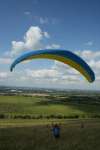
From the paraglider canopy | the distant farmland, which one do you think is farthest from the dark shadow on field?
the paraglider canopy

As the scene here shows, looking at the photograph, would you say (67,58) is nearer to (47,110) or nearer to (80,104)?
(47,110)

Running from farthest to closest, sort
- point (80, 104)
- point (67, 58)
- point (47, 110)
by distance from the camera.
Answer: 1. point (80, 104)
2. point (47, 110)
3. point (67, 58)

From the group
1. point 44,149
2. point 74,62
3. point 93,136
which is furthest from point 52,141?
point 74,62

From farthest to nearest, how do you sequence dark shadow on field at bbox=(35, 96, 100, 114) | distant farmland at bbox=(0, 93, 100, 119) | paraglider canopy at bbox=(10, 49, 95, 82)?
dark shadow on field at bbox=(35, 96, 100, 114) → distant farmland at bbox=(0, 93, 100, 119) → paraglider canopy at bbox=(10, 49, 95, 82)

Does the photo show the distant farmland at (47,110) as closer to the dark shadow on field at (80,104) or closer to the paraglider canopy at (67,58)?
the dark shadow on field at (80,104)

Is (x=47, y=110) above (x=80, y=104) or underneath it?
underneath

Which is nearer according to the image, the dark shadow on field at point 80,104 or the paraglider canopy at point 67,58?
the paraglider canopy at point 67,58

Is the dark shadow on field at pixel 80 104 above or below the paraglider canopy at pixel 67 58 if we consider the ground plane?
below

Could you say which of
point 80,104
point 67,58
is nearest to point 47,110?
point 80,104

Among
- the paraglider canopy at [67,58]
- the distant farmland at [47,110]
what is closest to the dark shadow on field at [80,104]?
the distant farmland at [47,110]

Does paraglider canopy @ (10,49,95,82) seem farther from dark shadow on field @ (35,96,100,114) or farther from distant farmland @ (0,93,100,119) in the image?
dark shadow on field @ (35,96,100,114)
